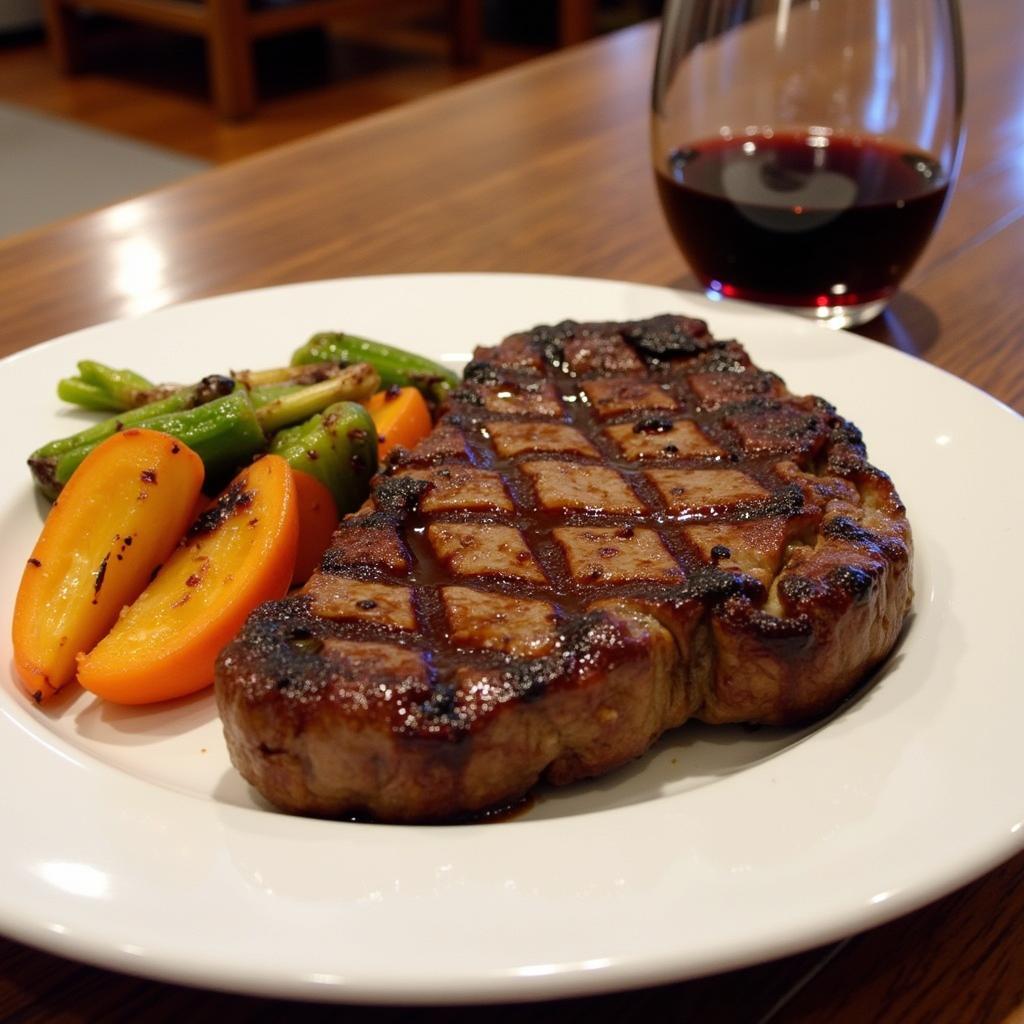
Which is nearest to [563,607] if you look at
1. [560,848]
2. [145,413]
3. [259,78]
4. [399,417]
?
[560,848]

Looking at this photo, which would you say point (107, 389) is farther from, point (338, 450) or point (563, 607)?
point (563, 607)

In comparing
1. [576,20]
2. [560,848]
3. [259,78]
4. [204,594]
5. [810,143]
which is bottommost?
[259,78]

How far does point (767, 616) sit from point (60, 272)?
2.58 meters

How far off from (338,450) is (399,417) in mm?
230

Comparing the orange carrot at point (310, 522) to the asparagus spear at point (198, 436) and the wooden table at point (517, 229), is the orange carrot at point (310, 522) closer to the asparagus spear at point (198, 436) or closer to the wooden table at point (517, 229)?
the asparagus spear at point (198, 436)

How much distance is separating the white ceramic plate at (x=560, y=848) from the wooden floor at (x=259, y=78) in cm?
759

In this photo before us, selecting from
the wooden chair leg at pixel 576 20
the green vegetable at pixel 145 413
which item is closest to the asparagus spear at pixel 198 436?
the green vegetable at pixel 145 413

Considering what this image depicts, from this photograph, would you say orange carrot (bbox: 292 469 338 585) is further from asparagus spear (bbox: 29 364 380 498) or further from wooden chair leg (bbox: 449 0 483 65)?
wooden chair leg (bbox: 449 0 483 65)

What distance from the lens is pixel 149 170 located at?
27.7 ft

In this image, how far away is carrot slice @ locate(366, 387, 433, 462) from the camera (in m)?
2.45

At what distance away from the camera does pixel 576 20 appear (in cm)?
998

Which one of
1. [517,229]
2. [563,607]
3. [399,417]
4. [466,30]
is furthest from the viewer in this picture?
[466,30]

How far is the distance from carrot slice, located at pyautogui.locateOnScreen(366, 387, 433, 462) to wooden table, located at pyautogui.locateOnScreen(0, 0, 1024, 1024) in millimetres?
1044

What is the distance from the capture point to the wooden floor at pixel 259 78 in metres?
9.14
